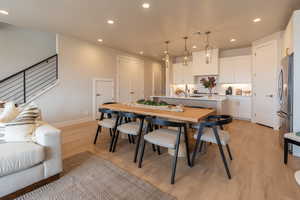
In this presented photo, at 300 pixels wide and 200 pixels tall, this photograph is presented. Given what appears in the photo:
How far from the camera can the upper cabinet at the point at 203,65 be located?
5555 millimetres

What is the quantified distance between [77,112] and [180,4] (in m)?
4.12

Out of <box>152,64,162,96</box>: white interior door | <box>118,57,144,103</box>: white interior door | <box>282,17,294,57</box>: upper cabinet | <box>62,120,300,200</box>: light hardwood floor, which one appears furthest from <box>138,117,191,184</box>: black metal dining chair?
<box>152,64,162,96</box>: white interior door

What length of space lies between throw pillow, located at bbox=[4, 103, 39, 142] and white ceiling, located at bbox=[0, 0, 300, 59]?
210 cm

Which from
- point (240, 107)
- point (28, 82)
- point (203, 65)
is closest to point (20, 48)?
point (28, 82)

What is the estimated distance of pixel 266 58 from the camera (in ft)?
13.9

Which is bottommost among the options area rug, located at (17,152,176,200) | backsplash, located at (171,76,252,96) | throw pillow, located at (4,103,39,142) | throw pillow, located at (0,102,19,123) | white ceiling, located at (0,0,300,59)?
area rug, located at (17,152,176,200)

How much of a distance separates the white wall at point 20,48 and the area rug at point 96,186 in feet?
12.5

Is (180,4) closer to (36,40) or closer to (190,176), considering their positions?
(190,176)

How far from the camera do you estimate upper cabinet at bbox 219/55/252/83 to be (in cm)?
505

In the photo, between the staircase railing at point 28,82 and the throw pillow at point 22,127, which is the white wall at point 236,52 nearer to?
the staircase railing at point 28,82

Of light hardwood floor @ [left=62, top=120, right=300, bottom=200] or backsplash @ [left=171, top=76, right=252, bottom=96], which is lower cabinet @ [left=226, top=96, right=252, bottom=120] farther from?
light hardwood floor @ [left=62, top=120, right=300, bottom=200]

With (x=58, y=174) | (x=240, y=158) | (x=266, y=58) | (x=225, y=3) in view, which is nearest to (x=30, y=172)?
(x=58, y=174)

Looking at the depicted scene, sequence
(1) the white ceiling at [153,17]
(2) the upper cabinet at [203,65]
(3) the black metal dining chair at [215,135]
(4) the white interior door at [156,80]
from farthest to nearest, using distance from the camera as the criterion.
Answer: (4) the white interior door at [156,80] < (2) the upper cabinet at [203,65] < (1) the white ceiling at [153,17] < (3) the black metal dining chair at [215,135]

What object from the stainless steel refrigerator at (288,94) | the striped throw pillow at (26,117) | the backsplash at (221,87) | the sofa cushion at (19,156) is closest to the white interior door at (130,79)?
the backsplash at (221,87)
